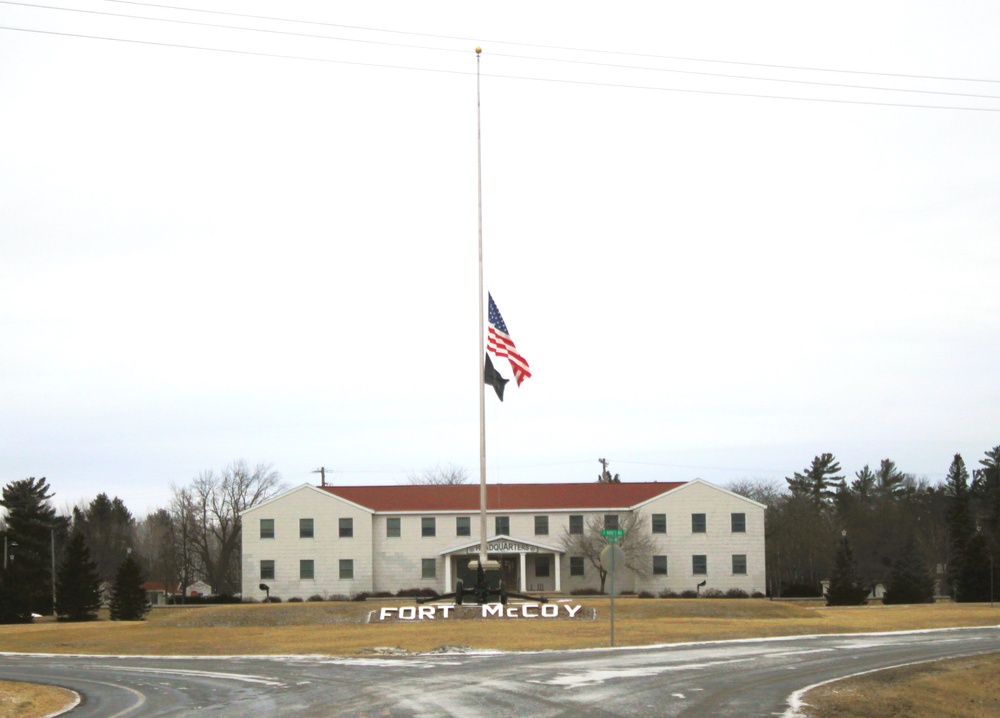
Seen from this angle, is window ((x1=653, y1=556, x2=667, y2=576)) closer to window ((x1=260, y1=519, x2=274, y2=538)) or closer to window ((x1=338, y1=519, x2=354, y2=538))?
window ((x1=338, y1=519, x2=354, y2=538))

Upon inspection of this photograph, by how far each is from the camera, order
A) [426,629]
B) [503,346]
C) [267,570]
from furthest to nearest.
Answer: [267,570], [503,346], [426,629]

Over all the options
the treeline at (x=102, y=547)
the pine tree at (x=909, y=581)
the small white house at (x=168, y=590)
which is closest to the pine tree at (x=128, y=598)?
the treeline at (x=102, y=547)

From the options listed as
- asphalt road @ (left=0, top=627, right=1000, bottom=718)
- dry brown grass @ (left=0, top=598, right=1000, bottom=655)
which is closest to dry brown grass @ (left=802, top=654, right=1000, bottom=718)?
asphalt road @ (left=0, top=627, right=1000, bottom=718)

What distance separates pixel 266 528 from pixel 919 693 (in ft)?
173

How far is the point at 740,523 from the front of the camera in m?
67.4

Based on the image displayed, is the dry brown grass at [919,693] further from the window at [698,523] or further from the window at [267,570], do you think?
the window at [267,570]

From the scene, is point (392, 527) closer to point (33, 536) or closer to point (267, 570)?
point (267, 570)

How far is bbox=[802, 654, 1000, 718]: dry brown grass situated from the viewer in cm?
1733

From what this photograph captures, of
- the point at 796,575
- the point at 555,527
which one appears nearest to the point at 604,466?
the point at 796,575

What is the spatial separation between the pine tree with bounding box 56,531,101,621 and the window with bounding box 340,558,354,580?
13.9 metres

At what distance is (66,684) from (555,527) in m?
47.1

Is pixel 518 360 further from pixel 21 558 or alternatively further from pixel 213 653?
pixel 21 558

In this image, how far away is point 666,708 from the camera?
53.8ft

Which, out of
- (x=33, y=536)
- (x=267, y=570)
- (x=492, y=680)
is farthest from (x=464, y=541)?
(x=492, y=680)
